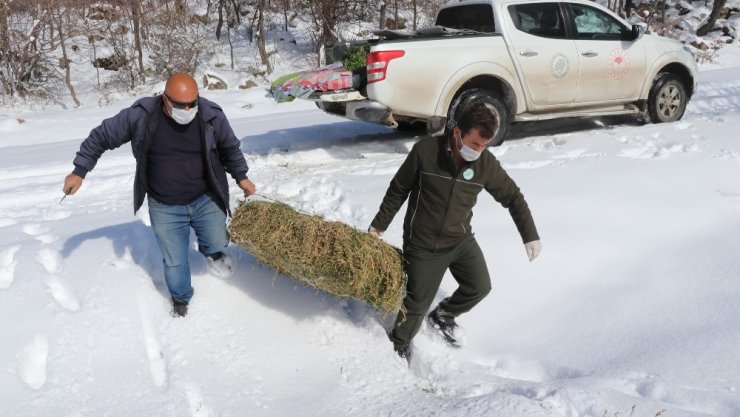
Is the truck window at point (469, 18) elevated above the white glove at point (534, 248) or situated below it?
above

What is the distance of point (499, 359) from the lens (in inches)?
136

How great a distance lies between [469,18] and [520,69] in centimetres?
112

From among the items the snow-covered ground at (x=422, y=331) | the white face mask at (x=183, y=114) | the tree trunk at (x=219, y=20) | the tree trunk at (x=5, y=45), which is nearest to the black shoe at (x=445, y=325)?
the snow-covered ground at (x=422, y=331)

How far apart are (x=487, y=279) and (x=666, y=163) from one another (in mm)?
3387

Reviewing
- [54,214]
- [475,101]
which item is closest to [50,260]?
[54,214]

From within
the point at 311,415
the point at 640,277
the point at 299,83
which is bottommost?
the point at 311,415

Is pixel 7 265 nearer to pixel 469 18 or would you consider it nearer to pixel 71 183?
pixel 71 183

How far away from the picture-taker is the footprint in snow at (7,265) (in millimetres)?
3819

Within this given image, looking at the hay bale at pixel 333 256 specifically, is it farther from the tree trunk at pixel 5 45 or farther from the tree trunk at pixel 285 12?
the tree trunk at pixel 285 12

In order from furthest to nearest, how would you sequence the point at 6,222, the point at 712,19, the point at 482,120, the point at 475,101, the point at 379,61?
1. the point at 712,19
2. the point at 475,101
3. the point at 379,61
4. the point at 6,222
5. the point at 482,120

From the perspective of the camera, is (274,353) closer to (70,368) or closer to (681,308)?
(70,368)

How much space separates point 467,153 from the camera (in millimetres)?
2932

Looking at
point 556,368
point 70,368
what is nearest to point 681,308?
point 556,368

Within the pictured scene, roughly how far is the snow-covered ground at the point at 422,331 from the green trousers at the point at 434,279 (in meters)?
0.25
